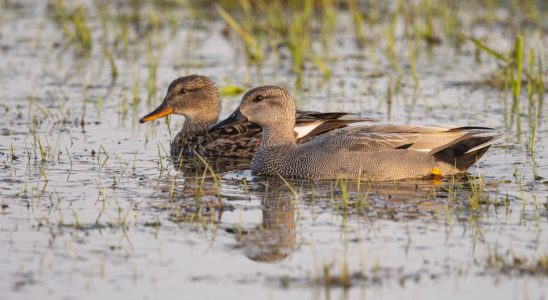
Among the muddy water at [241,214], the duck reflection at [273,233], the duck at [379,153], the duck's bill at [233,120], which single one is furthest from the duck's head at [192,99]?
the duck reflection at [273,233]

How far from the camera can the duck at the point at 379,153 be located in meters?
8.45

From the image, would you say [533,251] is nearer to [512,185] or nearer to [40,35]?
[512,185]

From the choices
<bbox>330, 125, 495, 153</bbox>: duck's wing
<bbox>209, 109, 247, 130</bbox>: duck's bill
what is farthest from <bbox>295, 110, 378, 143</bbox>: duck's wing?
<bbox>330, 125, 495, 153</bbox>: duck's wing

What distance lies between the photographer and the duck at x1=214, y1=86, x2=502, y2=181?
845 cm

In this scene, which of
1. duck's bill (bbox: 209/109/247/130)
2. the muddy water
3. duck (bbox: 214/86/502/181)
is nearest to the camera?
the muddy water

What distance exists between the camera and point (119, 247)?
249 inches

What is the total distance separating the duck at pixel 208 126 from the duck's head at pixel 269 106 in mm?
656

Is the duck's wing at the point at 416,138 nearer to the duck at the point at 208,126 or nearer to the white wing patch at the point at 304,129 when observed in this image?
the duck at the point at 208,126

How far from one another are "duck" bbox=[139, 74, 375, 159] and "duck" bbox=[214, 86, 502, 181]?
82 centimetres

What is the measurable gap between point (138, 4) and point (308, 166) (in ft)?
31.9

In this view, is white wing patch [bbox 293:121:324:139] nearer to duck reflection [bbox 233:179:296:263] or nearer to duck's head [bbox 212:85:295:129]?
duck's head [bbox 212:85:295:129]

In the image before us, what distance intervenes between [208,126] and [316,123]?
1292mm

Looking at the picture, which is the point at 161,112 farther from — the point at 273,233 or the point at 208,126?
the point at 273,233

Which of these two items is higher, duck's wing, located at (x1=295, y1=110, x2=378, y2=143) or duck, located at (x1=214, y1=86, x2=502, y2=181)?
duck's wing, located at (x1=295, y1=110, x2=378, y2=143)
